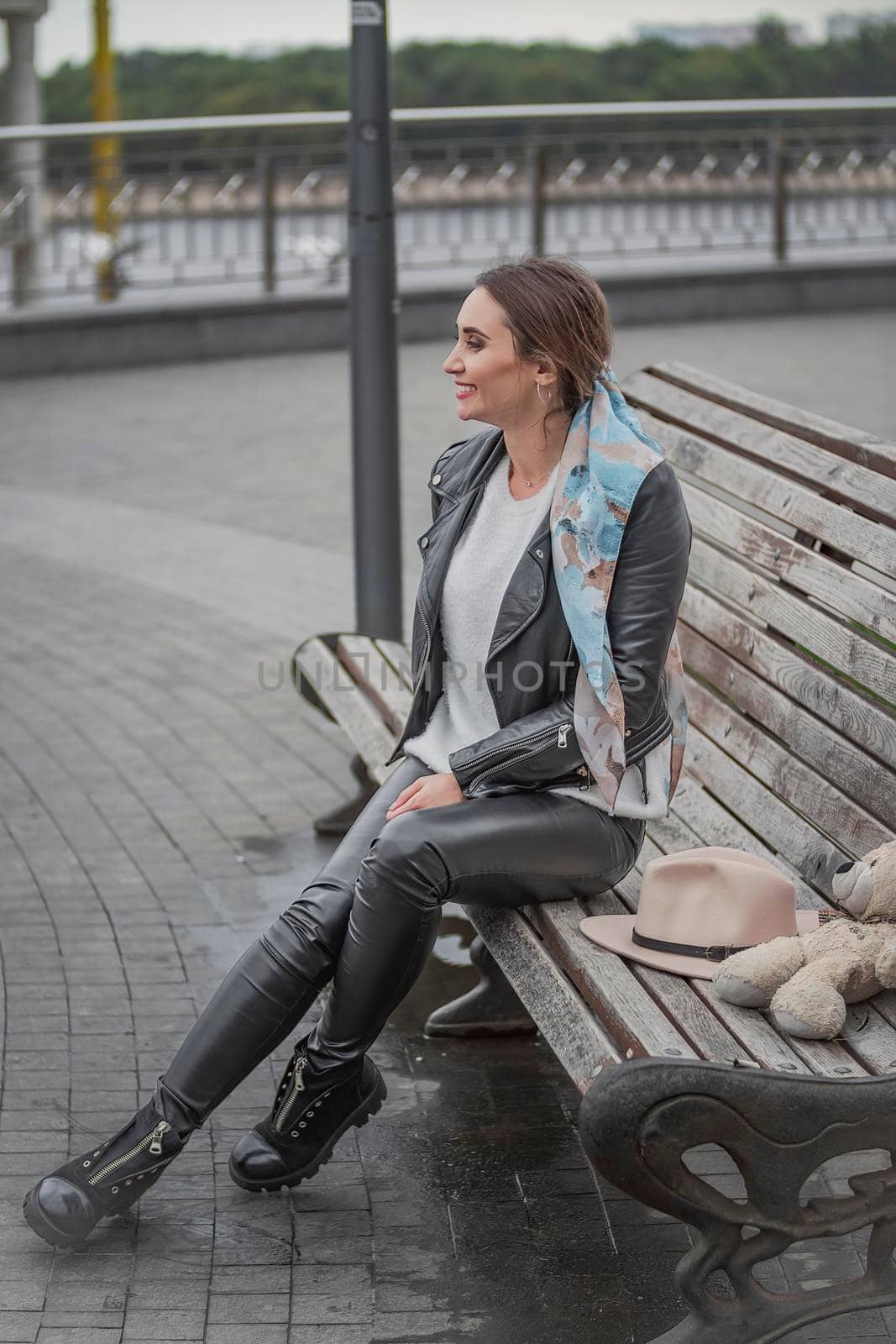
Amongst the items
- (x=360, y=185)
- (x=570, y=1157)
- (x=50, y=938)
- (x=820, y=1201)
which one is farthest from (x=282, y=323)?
(x=820, y=1201)

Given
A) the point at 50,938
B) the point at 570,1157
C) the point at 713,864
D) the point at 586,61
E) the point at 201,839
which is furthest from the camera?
the point at 586,61

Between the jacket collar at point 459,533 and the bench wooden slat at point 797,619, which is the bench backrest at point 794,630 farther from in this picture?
the jacket collar at point 459,533

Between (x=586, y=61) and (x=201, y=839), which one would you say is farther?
(x=586, y=61)

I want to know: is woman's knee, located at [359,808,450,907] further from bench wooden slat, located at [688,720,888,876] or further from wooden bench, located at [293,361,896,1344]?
bench wooden slat, located at [688,720,888,876]

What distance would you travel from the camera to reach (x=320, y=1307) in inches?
125

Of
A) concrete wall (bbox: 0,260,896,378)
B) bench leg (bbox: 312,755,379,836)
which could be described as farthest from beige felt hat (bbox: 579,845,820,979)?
concrete wall (bbox: 0,260,896,378)

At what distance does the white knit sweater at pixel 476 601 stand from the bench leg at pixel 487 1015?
2.55ft

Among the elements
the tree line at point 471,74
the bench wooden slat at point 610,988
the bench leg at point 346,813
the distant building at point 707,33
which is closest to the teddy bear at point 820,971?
the bench wooden slat at point 610,988

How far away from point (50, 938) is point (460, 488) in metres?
1.78

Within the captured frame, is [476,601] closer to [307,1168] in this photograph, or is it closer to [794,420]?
[307,1168]

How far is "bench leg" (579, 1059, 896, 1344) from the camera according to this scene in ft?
8.55

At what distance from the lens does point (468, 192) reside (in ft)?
46.0

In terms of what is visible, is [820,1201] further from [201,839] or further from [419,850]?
[201,839]

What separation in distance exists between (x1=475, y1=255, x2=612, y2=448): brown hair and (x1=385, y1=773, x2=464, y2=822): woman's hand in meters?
0.78
